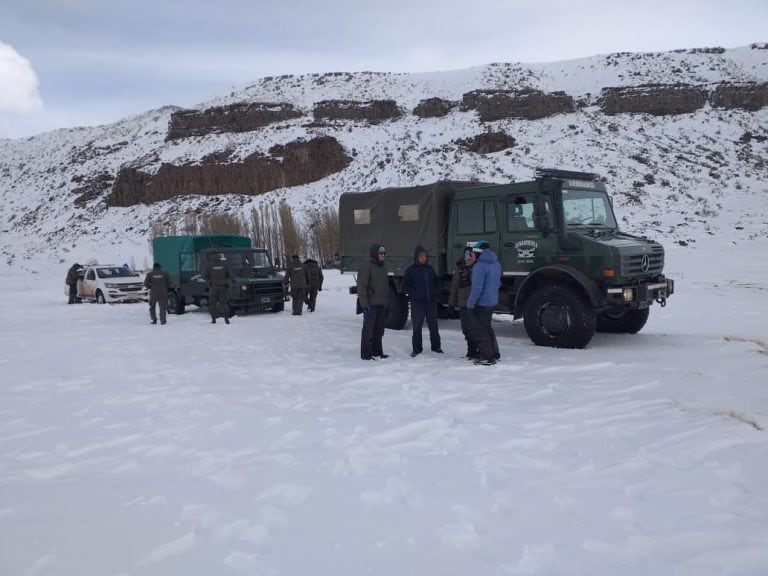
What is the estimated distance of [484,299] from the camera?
8547mm

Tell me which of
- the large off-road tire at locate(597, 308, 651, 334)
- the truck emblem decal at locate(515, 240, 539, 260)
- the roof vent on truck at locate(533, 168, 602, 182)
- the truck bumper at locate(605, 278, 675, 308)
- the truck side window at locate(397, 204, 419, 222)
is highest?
the roof vent on truck at locate(533, 168, 602, 182)

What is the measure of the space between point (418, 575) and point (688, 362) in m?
6.30

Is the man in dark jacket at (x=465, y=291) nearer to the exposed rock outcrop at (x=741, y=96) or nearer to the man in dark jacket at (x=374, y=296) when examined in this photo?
the man in dark jacket at (x=374, y=296)

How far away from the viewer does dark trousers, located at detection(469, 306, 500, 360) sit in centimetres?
849

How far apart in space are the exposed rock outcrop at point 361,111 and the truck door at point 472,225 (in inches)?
2560

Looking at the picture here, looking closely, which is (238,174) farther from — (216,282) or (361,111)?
(216,282)

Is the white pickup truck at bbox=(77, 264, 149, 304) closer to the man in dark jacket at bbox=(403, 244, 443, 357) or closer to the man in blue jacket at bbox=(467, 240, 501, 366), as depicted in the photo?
the man in dark jacket at bbox=(403, 244, 443, 357)

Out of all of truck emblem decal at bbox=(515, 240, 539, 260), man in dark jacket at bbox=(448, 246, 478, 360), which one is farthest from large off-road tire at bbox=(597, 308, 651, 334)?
man in dark jacket at bbox=(448, 246, 478, 360)

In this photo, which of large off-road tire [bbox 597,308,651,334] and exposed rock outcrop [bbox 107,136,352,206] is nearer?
large off-road tire [bbox 597,308,651,334]

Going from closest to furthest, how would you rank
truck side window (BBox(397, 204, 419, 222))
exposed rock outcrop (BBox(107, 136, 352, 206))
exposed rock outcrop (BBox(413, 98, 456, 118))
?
1. truck side window (BBox(397, 204, 419, 222))
2. exposed rock outcrop (BBox(107, 136, 352, 206))
3. exposed rock outcrop (BBox(413, 98, 456, 118))

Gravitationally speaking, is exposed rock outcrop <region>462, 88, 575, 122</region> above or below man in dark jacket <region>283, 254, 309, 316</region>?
above

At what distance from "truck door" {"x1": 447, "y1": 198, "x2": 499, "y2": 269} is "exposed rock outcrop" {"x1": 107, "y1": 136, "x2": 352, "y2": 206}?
54185mm

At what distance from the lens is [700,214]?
42.0 metres

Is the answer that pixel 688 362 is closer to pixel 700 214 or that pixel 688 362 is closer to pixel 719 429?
pixel 719 429
